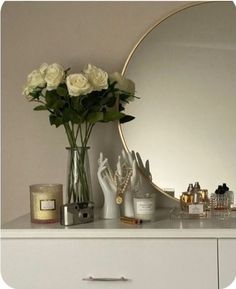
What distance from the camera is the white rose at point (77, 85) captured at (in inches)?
45.6

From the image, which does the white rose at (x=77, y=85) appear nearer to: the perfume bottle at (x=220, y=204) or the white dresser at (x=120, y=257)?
the white dresser at (x=120, y=257)

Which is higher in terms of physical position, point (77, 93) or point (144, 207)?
point (77, 93)

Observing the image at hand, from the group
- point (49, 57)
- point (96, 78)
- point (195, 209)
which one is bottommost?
point (195, 209)

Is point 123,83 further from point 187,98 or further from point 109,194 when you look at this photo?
point 109,194

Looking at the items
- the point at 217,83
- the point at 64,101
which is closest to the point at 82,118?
the point at 64,101

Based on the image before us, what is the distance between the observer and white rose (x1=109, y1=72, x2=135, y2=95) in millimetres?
1315

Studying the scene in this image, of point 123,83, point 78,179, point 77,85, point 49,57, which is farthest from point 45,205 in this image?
point 49,57

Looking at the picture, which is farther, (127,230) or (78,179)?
(78,179)

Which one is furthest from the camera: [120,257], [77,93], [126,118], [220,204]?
[126,118]

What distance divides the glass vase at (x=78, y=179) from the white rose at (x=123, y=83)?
0.84 ft

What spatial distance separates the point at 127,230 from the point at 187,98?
1.91 feet

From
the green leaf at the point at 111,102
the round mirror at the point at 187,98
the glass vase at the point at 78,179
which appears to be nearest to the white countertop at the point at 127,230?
the glass vase at the point at 78,179

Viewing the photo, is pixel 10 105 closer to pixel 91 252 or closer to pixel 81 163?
pixel 81 163

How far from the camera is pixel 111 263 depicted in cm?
106
